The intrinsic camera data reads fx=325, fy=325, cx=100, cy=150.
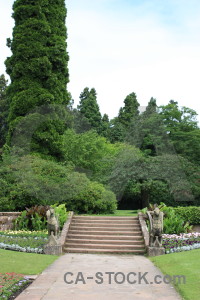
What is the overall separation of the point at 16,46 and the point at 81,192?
1014 centimetres

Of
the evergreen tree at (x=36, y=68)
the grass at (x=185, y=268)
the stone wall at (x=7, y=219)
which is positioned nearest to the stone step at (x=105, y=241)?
the grass at (x=185, y=268)

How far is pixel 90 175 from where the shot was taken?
25703 millimetres

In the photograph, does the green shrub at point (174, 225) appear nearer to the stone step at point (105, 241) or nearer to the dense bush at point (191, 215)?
the dense bush at point (191, 215)

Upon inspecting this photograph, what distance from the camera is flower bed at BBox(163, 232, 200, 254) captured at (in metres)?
10.3

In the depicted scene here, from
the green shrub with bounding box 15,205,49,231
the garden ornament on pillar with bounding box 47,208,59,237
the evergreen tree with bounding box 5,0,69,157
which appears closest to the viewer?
the garden ornament on pillar with bounding box 47,208,59,237

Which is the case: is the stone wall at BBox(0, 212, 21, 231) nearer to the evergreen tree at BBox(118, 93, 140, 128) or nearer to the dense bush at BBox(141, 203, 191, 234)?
the dense bush at BBox(141, 203, 191, 234)

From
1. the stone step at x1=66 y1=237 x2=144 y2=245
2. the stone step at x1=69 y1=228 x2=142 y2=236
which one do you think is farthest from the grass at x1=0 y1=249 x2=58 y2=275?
the stone step at x1=69 y1=228 x2=142 y2=236

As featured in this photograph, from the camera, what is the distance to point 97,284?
20.7ft

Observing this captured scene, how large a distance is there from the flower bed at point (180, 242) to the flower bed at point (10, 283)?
16.9ft

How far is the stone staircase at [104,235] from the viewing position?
11164 millimetres

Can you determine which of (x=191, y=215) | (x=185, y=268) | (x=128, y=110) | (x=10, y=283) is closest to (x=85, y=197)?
(x=191, y=215)

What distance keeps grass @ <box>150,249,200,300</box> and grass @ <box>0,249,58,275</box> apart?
2931mm

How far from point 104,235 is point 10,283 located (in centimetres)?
648

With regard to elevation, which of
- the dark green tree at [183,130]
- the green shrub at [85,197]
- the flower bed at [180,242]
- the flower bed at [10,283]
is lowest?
the flower bed at [180,242]
